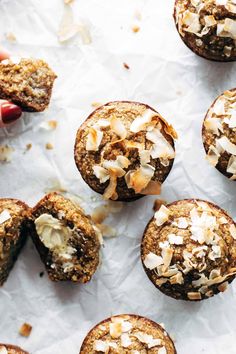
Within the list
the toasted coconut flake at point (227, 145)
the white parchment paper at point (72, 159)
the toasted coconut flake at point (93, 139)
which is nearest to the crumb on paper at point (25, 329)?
the white parchment paper at point (72, 159)

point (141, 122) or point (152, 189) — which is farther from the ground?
point (141, 122)

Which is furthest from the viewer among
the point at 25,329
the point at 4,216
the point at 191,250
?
the point at 25,329

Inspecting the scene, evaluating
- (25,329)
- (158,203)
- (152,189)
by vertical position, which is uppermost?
(152,189)

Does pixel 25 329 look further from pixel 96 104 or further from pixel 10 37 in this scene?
pixel 10 37

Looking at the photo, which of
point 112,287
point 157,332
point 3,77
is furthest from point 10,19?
point 157,332

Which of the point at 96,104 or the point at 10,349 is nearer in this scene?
the point at 10,349

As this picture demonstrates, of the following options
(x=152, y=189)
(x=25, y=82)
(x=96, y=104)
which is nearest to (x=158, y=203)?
(x=152, y=189)
